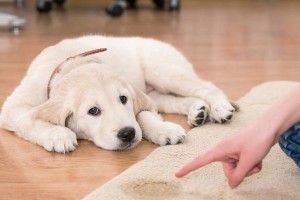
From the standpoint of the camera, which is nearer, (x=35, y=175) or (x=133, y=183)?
(x=133, y=183)

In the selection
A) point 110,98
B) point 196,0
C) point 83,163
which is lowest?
point 196,0

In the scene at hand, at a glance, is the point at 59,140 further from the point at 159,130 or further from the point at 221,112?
the point at 221,112

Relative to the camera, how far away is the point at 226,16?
5188 millimetres

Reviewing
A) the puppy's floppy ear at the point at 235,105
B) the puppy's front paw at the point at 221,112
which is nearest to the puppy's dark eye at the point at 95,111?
the puppy's front paw at the point at 221,112

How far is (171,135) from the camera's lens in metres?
1.89

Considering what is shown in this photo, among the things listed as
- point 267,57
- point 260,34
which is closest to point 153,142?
point 267,57

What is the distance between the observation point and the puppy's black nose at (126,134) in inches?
70.7

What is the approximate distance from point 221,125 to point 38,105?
663mm

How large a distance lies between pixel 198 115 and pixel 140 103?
221 mm

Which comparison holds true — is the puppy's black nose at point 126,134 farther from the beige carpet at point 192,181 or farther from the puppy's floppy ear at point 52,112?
the puppy's floppy ear at point 52,112

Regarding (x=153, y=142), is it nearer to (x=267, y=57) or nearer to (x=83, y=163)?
(x=83, y=163)

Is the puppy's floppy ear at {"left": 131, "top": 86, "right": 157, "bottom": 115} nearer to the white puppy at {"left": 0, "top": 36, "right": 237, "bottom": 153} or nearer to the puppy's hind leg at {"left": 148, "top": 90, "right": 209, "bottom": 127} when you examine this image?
the white puppy at {"left": 0, "top": 36, "right": 237, "bottom": 153}

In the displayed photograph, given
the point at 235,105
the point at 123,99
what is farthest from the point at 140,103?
the point at 235,105

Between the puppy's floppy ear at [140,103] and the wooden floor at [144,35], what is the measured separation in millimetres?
134
